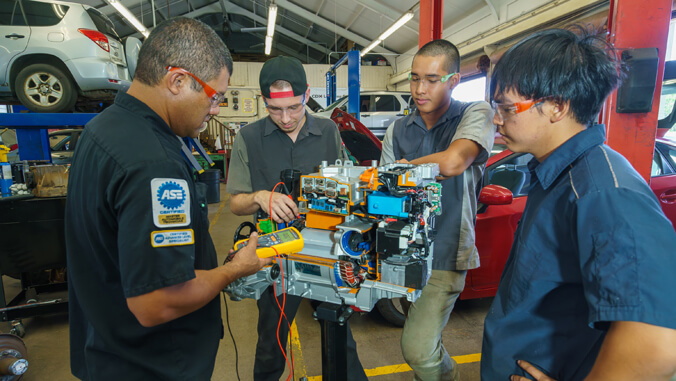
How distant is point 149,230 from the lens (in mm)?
877

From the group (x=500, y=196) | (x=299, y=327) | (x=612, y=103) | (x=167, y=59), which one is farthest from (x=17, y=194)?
(x=612, y=103)

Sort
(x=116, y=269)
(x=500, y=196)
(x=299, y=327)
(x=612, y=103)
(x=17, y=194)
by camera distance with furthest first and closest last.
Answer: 1. (x=299, y=327)
2. (x=17, y=194)
3. (x=500, y=196)
4. (x=612, y=103)
5. (x=116, y=269)

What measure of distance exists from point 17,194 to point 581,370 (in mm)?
3912

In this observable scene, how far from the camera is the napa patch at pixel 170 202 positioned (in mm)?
896

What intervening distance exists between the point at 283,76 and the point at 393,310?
83.1 inches

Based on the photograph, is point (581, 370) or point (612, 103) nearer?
point (581, 370)

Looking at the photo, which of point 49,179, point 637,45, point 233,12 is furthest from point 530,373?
point 233,12

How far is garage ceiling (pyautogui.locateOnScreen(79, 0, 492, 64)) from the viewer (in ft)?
36.4

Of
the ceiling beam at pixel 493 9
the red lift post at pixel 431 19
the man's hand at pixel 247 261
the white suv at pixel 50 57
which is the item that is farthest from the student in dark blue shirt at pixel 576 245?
the ceiling beam at pixel 493 9

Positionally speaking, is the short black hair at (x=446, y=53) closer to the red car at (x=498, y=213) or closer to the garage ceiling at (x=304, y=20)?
the red car at (x=498, y=213)

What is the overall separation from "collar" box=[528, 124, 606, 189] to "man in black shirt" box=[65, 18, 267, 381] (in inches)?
35.7

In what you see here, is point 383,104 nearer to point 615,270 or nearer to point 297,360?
point 297,360

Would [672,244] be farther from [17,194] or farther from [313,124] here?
[17,194]

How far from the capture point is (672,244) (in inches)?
25.6
